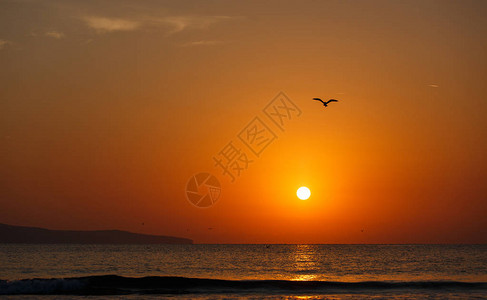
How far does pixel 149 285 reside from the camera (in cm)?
5344

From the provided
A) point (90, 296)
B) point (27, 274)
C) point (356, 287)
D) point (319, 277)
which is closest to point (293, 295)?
point (356, 287)

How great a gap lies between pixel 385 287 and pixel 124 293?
79.5 feet

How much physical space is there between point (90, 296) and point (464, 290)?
107ft

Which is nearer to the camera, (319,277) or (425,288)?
(425,288)

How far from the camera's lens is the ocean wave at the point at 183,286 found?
4788 centimetres

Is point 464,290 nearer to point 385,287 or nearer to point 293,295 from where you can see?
point 385,287

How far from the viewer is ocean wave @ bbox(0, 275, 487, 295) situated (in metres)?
47.9

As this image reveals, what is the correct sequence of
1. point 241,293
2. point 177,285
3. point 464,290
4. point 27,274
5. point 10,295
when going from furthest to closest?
1. point 27,274
2. point 177,285
3. point 464,290
4. point 241,293
5. point 10,295

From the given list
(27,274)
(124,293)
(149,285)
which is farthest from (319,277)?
(27,274)

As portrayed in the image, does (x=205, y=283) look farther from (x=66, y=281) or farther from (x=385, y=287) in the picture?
(x=385, y=287)

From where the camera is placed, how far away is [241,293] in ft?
154

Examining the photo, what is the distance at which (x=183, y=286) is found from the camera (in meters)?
52.8

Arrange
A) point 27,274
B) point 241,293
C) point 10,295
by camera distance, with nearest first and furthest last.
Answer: point 10,295, point 241,293, point 27,274

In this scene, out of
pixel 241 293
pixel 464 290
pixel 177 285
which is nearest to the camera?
pixel 241 293
